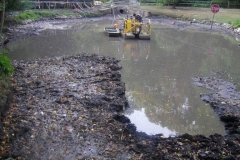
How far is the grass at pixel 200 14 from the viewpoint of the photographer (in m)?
31.4

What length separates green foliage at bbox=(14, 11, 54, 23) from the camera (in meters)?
26.9

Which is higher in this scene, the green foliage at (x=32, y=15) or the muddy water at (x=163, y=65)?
the green foliage at (x=32, y=15)

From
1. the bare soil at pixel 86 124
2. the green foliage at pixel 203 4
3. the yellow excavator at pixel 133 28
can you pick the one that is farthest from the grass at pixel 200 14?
the bare soil at pixel 86 124

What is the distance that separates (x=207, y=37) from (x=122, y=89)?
16.9 meters

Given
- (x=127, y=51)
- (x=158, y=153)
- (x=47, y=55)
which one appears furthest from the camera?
(x=127, y=51)

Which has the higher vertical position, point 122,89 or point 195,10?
point 195,10

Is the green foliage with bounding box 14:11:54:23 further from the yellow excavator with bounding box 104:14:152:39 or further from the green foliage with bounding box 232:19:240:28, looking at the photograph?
the green foliage with bounding box 232:19:240:28

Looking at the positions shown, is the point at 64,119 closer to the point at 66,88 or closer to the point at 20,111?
the point at 20,111

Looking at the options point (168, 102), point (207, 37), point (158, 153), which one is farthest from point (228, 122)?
point (207, 37)

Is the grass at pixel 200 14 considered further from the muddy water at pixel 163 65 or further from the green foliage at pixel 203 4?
the muddy water at pixel 163 65

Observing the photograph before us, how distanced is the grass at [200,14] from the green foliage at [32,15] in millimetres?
14715

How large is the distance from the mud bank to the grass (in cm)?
2245

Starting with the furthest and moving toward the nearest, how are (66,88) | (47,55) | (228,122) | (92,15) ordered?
(92,15)
(47,55)
(66,88)
(228,122)

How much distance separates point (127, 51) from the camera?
19.0 metres
